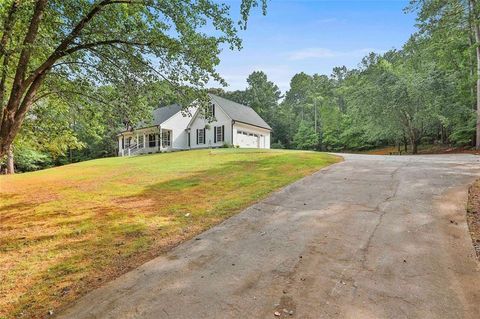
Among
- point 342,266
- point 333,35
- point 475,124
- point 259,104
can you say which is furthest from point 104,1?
point 259,104

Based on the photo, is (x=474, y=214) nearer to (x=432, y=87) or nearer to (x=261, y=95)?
(x=432, y=87)

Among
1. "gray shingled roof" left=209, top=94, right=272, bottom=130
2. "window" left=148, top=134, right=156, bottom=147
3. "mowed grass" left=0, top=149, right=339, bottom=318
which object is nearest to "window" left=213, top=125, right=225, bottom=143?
"gray shingled roof" left=209, top=94, right=272, bottom=130

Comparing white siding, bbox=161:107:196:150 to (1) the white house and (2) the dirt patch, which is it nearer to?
(1) the white house

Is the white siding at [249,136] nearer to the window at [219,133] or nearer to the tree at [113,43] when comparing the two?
the window at [219,133]

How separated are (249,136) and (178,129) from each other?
7730mm

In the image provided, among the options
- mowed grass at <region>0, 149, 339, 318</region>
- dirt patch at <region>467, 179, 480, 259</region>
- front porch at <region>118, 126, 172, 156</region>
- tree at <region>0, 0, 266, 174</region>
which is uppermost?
tree at <region>0, 0, 266, 174</region>

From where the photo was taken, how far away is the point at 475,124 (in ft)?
68.9

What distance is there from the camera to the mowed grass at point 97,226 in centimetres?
426

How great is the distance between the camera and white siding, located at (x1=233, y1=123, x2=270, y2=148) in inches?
1216

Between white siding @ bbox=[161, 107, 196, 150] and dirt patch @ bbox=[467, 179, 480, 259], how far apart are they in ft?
93.4

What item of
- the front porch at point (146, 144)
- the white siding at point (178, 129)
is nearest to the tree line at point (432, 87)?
the white siding at point (178, 129)

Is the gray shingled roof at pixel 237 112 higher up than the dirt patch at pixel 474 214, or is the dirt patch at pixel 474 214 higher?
the gray shingled roof at pixel 237 112

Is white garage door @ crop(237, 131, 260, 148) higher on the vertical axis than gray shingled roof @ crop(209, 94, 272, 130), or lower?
lower

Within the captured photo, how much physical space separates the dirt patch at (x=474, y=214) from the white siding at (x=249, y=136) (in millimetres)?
24211
